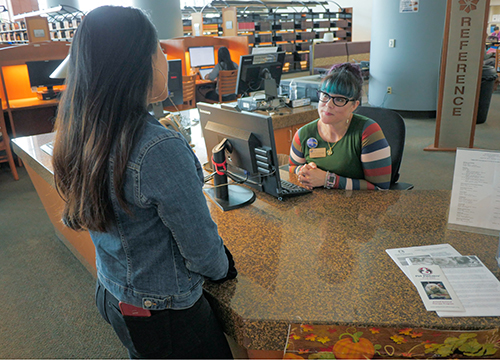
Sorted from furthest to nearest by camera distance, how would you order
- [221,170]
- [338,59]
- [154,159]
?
[338,59], [221,170], [154,159]

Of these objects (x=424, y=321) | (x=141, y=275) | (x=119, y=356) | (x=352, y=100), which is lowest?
(x=119, y=356)

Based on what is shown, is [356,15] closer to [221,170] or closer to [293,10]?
[293,10]

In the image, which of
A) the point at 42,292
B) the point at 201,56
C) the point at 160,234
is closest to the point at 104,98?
the point at 160,234

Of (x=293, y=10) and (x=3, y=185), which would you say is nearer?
(x=3, y=185)

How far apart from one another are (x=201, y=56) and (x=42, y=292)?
562 centimetres

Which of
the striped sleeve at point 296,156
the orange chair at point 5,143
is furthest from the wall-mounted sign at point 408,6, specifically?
the orange chair at point 5,143

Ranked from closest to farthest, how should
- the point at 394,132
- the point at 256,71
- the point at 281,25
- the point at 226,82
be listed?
the point at 394,132
the point at 256,71
the point at 226,82
the point at 281,25

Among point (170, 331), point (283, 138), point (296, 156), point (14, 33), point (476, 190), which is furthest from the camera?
point (14, 33)

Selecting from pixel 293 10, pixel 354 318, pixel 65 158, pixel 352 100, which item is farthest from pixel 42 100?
pixel 293 10

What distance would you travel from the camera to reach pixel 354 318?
95 cm

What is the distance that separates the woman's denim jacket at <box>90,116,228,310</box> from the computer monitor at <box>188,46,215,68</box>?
653cm

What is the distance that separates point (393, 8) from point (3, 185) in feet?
19.9

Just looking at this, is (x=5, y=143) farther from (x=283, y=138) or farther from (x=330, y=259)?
(x=330, y=259)

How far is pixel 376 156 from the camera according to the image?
5.93 feet
